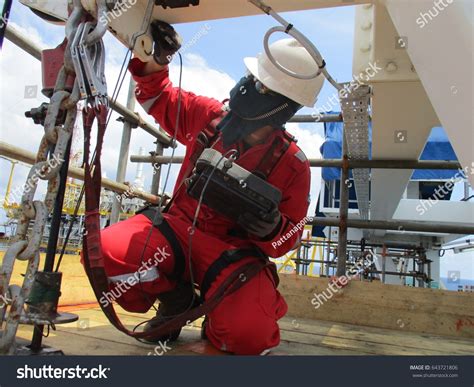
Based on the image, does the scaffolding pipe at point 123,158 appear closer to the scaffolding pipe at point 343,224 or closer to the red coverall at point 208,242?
the red coverall at point 208,242

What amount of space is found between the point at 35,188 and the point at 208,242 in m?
1.00

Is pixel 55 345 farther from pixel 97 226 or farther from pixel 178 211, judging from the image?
pixel 178 211

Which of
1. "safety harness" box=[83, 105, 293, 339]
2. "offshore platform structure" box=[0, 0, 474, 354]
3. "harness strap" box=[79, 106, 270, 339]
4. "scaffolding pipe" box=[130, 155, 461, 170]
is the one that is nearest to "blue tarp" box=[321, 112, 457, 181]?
"offshore platform structure" box=[0, 0, 474, 354]

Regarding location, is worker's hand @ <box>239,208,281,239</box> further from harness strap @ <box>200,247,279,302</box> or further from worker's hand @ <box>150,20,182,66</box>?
worker's hand @ <box>150,20,182,66</box>

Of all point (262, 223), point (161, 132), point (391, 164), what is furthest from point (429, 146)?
point (262, 223)

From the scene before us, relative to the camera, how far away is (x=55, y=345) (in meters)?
1.45

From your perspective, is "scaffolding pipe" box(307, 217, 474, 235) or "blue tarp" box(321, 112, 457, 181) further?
"blue tarp" box(321, 112, 457, 181)

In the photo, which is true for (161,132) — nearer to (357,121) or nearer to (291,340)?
(357,121)

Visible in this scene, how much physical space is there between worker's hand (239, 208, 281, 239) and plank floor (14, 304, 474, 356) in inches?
22.6

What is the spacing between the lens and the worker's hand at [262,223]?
163 centimetres

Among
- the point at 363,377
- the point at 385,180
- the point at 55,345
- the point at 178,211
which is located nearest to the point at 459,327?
the point at 385,180

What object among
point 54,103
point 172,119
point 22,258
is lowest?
point 22,258

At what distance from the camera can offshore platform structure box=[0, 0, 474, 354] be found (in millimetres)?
984

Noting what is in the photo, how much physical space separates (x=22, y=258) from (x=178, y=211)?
1.11 m
